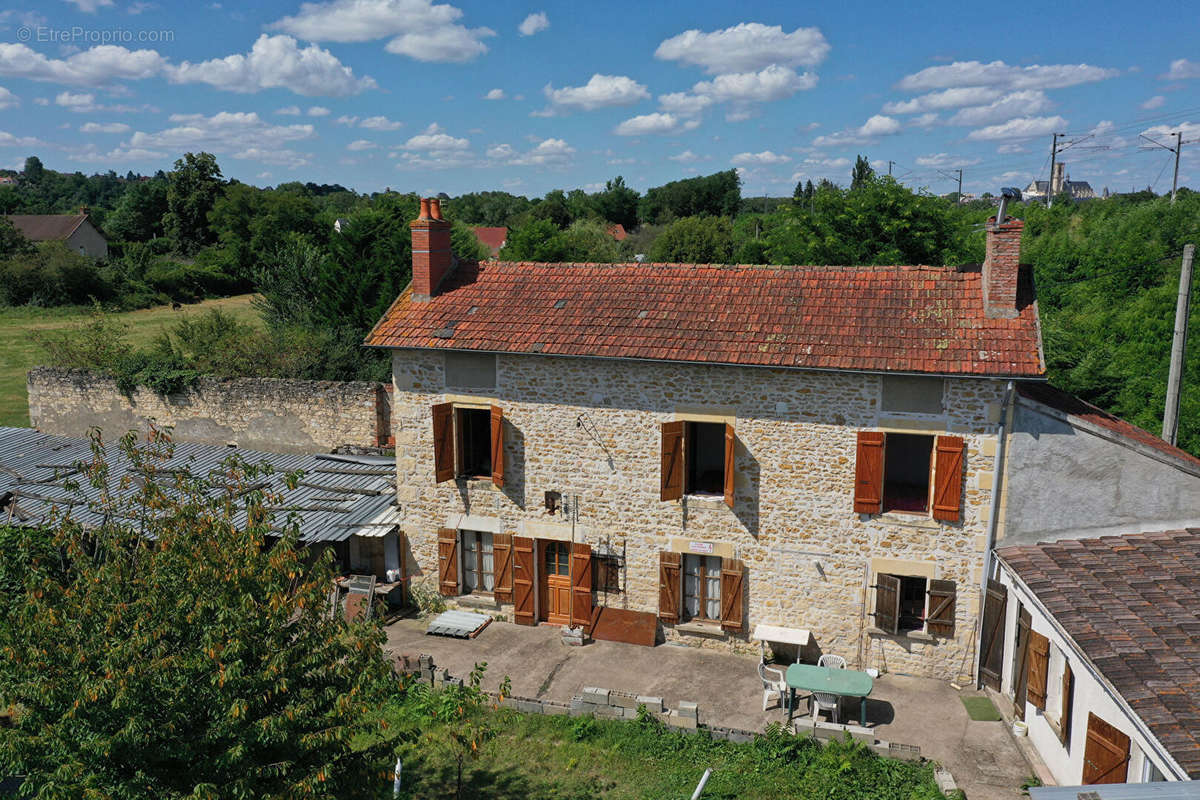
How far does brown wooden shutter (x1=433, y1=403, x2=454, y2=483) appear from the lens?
49.7 feet

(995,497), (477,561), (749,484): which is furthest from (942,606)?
(477,561)

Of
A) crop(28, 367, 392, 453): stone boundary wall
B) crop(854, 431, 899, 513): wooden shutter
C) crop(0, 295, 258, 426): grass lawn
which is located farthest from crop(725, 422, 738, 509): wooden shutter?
crop(0, 295, 258, 426): grass lawn

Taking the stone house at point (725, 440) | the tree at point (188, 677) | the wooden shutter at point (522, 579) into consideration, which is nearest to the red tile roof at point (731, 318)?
the stone house at point (725, 440)

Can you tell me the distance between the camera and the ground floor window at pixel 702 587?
1470 centimetres

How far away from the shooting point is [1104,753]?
31.1 feet

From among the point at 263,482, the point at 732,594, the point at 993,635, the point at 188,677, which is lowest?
the point at 993,635

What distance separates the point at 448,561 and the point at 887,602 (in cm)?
789

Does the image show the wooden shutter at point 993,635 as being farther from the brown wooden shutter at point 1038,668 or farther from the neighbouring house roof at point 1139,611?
the brown wooden shutter at point 1038,668

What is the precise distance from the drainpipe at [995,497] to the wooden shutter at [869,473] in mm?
1632

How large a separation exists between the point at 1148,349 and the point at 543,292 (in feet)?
64.7

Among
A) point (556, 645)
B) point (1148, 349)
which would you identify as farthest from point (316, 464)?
point (1148, 349)

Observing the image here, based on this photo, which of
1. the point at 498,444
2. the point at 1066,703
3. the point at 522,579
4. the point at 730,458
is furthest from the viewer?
the point at 522,579

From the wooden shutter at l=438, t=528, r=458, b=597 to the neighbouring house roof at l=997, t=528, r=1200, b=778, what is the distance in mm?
Answer: 9410

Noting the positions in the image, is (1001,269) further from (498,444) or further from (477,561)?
(477,561)
